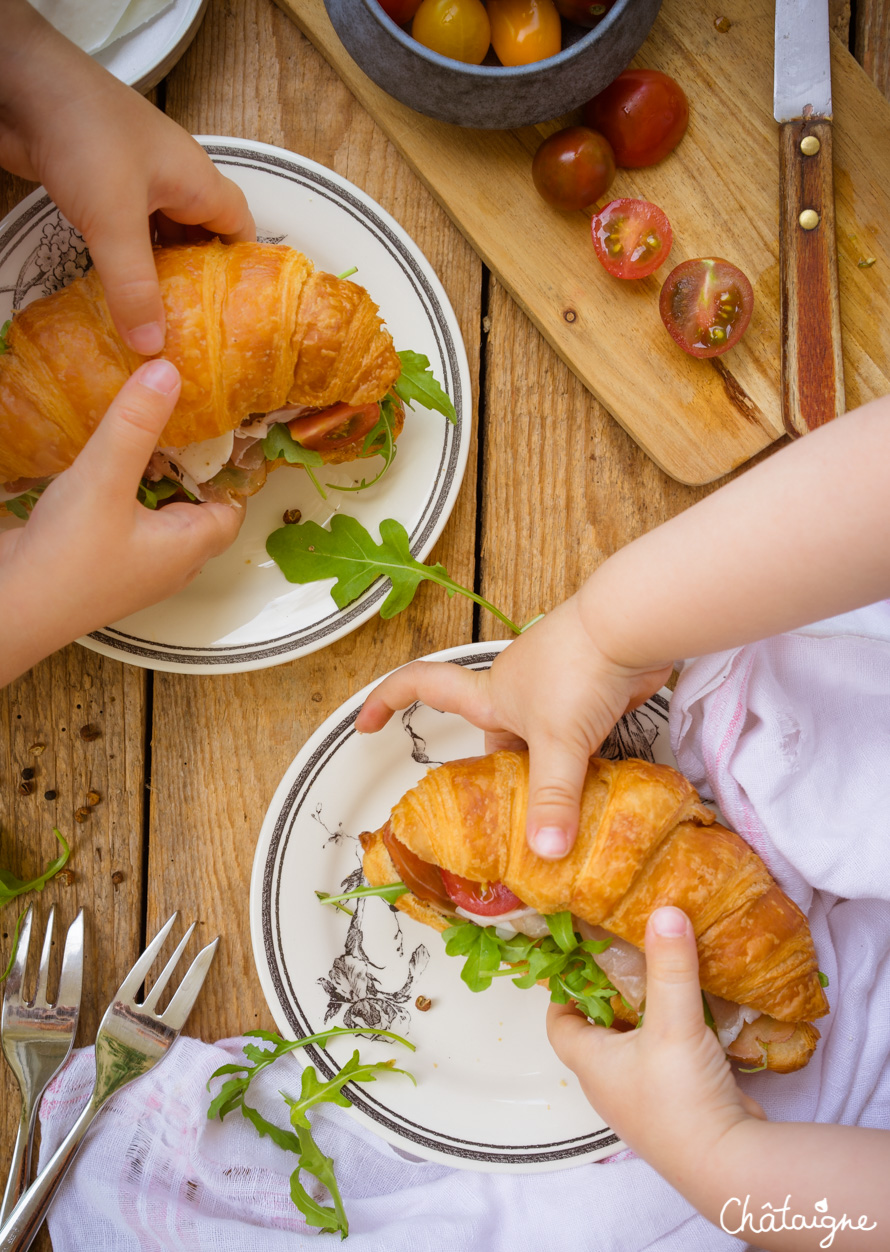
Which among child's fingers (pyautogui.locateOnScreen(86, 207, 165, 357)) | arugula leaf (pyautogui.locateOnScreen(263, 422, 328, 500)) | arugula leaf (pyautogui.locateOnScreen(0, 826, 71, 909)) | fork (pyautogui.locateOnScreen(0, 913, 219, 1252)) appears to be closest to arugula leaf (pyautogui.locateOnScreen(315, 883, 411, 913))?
fork (pyautogui.locateOnScreen(0, 913, 219, 1252))

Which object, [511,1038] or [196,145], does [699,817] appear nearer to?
[511,1038]

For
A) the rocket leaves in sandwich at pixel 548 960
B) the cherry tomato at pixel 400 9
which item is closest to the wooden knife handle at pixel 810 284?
the cherry tomato at pixel 400 9

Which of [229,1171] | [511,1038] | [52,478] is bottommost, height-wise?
[229,1171]

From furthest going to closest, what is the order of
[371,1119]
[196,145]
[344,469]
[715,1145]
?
[344,469]
[371,1119]
[196,145]
[715,1145]

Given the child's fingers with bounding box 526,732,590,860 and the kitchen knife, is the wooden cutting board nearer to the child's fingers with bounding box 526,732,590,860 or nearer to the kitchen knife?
the kitchen knife

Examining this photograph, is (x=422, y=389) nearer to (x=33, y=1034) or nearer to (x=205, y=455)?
(x=205, y=455)

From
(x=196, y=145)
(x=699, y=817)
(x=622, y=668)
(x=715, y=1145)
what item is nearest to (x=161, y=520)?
(x=196, y=145)
